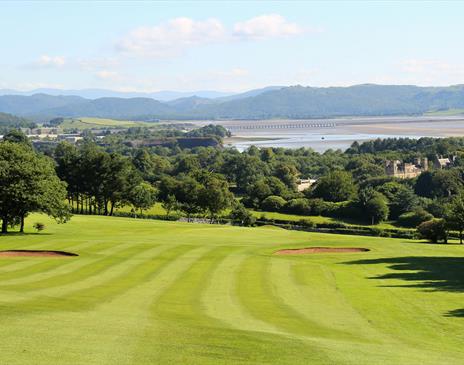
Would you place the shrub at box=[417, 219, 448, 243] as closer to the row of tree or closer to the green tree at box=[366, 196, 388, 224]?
the row of tree

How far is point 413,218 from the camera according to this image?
121 metres

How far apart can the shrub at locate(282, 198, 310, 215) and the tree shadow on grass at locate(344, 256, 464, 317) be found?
274 ft

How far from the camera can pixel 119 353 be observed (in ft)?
67.0

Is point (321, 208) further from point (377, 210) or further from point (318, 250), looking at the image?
point (318, 250)

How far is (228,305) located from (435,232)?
44.3 metres

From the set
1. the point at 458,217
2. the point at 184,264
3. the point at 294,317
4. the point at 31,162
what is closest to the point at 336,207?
the point at 458,217

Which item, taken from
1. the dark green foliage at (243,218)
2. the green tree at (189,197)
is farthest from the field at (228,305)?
the green tree at (189,197)

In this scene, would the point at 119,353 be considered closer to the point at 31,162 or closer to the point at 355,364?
the point at 355,364

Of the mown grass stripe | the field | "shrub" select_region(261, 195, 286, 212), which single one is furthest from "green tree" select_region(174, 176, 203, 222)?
the mown grass stripe

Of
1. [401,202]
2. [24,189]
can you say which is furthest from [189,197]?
[24,189]

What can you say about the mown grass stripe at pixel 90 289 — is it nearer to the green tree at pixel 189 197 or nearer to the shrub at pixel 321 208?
the green tree at pixel 189 197

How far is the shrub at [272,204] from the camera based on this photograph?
136 meters

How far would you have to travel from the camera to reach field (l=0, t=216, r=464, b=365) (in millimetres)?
21219

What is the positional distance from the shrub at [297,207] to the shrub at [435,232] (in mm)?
60591
